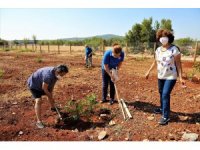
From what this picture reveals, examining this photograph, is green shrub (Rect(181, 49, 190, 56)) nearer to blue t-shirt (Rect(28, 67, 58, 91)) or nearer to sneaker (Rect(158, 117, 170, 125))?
sneaker (Rect(158, 117, 170, 125))

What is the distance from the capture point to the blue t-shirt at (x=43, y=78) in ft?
15.3

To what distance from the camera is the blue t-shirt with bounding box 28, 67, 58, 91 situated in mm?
4660

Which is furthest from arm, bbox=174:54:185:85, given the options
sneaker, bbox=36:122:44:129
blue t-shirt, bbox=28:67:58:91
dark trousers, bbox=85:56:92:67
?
dark trousers, bbox=85:56:92:67

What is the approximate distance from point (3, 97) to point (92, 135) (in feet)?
10.3

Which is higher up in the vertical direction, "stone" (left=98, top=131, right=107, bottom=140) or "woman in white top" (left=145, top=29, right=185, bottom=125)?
"woman in white top" (left=145, top=29, right=185, bottom=125)

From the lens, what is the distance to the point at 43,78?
184 inches

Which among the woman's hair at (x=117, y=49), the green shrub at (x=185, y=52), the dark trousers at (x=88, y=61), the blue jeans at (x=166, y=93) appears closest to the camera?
the blue jeans at (x=166, y=93)

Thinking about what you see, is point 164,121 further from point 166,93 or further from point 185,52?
point 185,52

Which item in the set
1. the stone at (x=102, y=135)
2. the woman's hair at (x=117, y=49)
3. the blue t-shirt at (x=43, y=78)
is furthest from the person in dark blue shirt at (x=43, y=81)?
the woman's hair at (x=117, y=49)

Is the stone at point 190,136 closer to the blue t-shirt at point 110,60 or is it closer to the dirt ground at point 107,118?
the dirt ground at point 107,118

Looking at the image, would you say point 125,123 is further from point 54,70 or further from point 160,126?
point 54,70

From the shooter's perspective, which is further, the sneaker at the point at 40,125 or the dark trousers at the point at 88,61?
the dark trousers at the point at 88,61

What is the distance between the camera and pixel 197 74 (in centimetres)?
981
